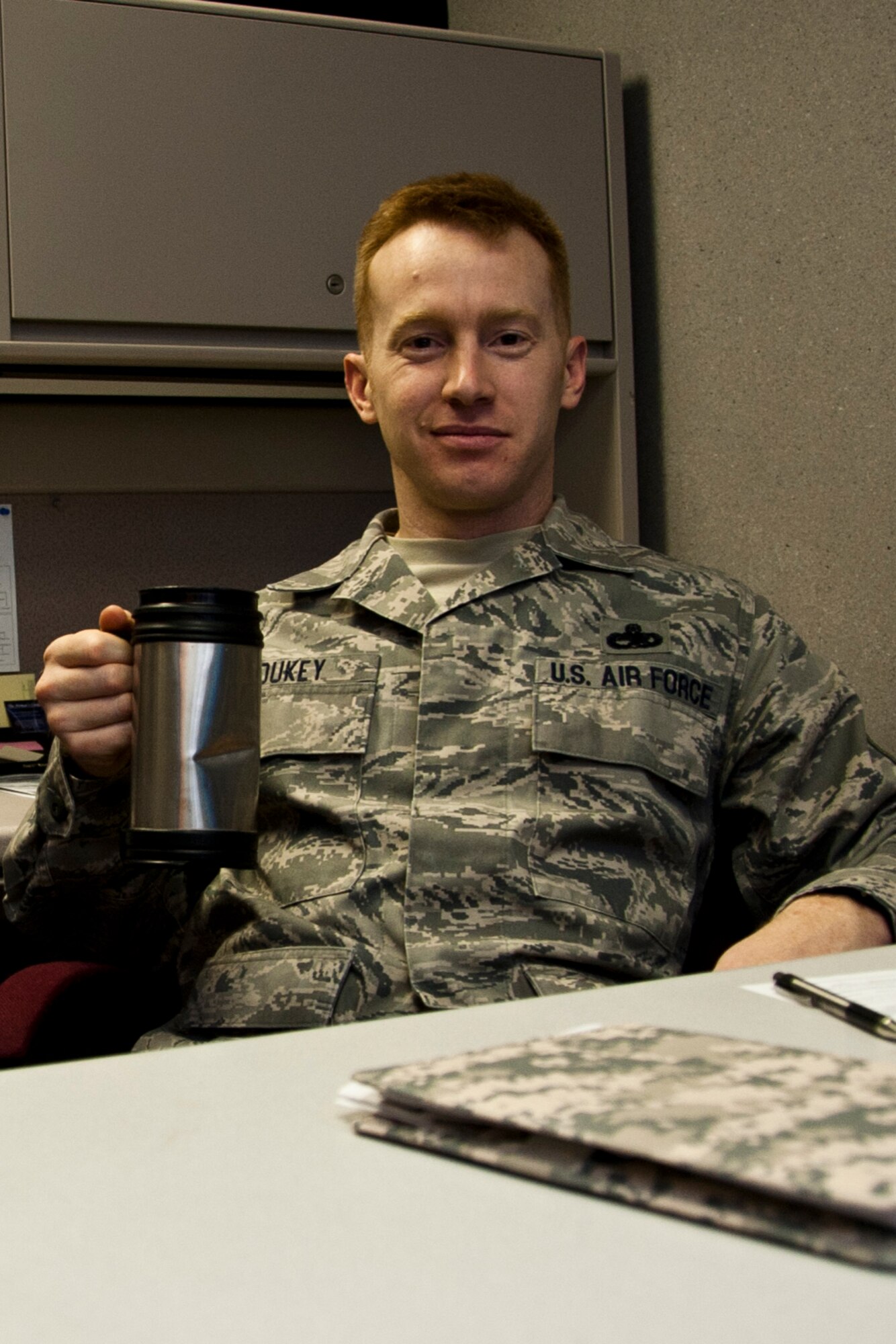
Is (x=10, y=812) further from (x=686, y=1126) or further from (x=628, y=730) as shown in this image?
(x=686, y=1126)

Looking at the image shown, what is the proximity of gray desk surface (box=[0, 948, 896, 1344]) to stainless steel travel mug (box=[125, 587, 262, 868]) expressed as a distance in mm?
316

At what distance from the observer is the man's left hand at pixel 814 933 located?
36.6 inches

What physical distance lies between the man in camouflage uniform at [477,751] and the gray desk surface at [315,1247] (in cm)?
47

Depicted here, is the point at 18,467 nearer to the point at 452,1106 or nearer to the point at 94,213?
the point at 94,213

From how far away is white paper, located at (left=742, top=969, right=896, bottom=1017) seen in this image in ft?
2.14

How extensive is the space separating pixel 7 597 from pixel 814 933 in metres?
1.30

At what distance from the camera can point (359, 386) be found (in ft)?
4.45

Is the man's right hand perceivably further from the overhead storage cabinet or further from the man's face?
the overhead storage cabinet

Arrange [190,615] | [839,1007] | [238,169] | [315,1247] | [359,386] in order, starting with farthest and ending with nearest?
[238,169]
[359,386]
[190,615]
[839,1007]
[315,1247]

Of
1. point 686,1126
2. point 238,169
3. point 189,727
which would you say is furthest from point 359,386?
point 686,1126

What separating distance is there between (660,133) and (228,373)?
2.06ft

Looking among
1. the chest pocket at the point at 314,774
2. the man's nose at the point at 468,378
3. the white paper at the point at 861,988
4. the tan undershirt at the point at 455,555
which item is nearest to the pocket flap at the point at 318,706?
the chest pocket at the point at 314,774

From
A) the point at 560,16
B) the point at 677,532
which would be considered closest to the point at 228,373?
the point at 677,532

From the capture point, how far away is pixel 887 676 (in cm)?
138
